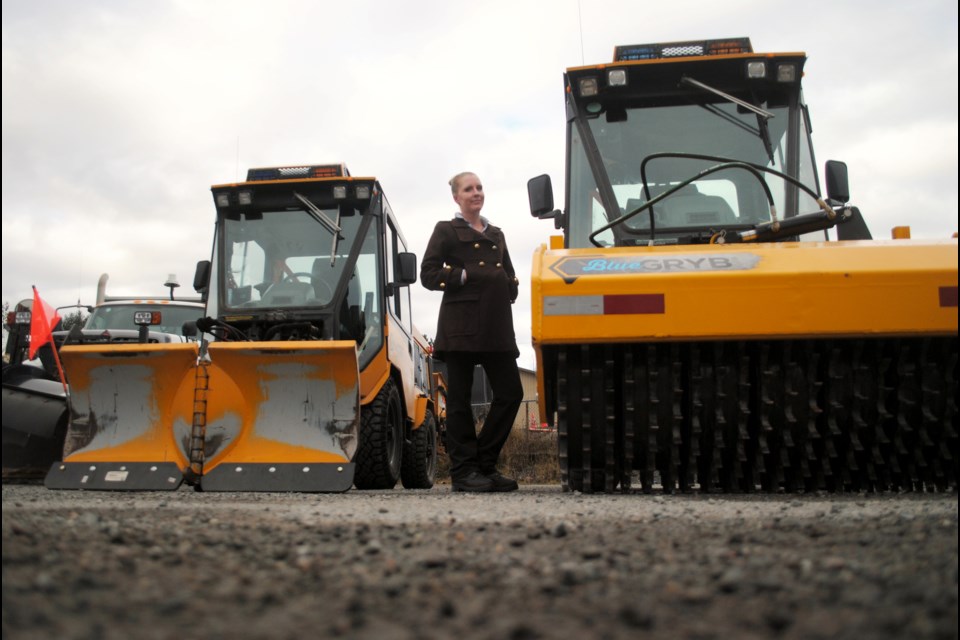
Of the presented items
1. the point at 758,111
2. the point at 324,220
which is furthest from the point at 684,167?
the point at 324,220

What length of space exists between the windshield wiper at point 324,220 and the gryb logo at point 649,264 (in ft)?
10.7

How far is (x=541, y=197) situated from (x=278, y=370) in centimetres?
201

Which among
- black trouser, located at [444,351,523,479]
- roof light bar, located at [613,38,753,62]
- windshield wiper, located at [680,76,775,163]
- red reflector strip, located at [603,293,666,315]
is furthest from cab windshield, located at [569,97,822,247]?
red reflector strip, located at [603,293,666,315]

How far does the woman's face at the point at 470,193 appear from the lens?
5.34 meters

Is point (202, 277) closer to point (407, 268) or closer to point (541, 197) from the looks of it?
point (407, 268)

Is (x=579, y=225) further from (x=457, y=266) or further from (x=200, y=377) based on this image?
(x=200, y=377)

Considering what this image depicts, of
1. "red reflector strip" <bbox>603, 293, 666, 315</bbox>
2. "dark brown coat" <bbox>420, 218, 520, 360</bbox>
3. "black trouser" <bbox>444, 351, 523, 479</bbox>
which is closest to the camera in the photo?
"red reflector strip" <bbox>603, 293, 666, 315</bbox>

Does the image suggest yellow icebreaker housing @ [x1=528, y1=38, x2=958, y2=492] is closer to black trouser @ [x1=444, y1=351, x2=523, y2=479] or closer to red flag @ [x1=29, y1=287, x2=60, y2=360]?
black trouser @ [x1=444, y1=351, x2=523, y2=479]

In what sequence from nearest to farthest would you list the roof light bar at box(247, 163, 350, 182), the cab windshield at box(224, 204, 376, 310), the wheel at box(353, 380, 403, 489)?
the wheel at box(353, 380, 403, 489) → the cab windshield at box(224, 204, 376, 310) → the roof light bar at box(247, 163, 350, 182)

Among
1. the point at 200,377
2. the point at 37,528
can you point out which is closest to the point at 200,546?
the point at 37,528

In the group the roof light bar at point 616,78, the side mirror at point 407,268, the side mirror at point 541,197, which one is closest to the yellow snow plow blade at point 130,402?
the side mirror at point 407,268

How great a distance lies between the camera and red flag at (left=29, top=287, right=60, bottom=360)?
6.33 meters

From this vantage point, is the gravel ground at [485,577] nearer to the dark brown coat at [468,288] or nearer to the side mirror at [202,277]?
the dark brown coat at [468,288]

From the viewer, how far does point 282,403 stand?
18.3ft
